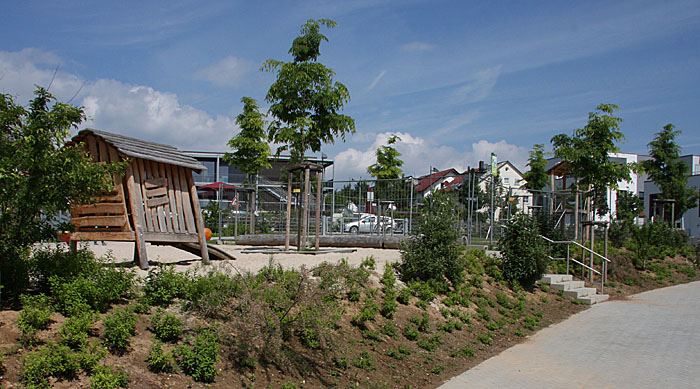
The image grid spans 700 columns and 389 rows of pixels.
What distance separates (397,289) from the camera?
33.9 ft

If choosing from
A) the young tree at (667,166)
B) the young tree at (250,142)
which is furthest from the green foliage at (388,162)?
the young tree at (667,166)

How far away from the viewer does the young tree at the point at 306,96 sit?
48.8ft

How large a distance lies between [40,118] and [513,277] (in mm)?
11416

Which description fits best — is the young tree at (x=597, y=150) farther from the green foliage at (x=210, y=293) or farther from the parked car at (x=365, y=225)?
the green foliage at (x=210, y=293)

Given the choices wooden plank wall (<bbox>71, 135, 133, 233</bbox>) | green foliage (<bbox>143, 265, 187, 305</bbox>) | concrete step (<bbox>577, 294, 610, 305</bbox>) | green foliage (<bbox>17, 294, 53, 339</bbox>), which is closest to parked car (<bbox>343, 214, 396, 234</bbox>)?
concrete step (<bbox>577, 294, 610, 305</bbox>)

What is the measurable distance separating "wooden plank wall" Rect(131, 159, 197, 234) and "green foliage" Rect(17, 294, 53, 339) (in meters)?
3.55

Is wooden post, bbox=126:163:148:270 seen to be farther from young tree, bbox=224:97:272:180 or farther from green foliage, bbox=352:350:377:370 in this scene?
young tree, bbox=224:97:272:180

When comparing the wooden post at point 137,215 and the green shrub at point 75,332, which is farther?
the wooden post at point 137,215

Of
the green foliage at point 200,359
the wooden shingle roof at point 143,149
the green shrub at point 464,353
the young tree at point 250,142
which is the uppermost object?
the young tree at point 250,142

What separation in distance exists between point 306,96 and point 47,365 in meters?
11.5

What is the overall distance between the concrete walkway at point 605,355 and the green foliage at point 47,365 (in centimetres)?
465

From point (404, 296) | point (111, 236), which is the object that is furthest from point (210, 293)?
point (404, 296)

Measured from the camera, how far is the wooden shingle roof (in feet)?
28.9

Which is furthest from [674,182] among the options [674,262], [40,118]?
[40,118]
